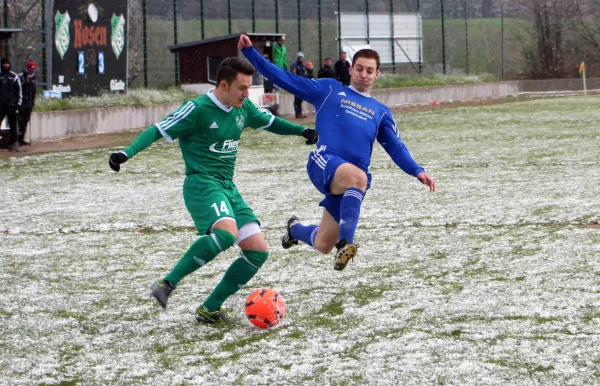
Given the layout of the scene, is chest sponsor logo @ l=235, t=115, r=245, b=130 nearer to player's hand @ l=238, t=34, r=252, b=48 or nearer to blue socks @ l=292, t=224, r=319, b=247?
player's hand @ l=238, t=34, r=252, b=48

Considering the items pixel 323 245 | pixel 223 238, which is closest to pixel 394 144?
pixel 323 245

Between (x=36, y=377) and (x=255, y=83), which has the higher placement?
(x=255, y=83)

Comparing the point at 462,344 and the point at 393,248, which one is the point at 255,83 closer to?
the point at 393,248

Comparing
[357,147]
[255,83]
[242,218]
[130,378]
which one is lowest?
[130,378]

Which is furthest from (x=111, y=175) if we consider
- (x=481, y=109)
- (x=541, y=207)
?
(x=481, y=109)

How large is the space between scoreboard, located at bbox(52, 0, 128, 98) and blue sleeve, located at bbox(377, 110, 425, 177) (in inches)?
690

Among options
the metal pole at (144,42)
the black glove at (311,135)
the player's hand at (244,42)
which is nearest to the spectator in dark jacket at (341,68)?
the metal pole at (144,42)

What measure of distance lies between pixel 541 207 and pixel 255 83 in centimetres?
1871

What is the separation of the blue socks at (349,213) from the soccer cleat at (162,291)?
138 centimetres

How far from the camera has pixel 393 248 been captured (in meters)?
9.10

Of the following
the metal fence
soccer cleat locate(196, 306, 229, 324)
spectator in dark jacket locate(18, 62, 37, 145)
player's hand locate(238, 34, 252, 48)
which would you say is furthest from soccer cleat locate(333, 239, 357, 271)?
the metal fence

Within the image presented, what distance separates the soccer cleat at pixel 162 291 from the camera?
631cm

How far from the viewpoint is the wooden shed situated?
95.1 feet

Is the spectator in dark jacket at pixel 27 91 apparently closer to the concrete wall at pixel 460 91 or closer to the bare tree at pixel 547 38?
the concrete wall at pixel 460 91
